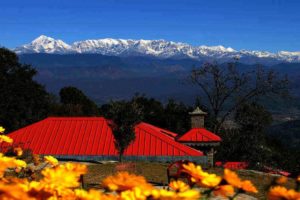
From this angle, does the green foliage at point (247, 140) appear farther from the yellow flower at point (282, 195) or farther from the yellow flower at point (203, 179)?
the yellow flower at point (282, 195)

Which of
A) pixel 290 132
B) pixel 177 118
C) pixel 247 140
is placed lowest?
pixel 290 132

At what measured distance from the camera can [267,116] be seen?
1879 inches

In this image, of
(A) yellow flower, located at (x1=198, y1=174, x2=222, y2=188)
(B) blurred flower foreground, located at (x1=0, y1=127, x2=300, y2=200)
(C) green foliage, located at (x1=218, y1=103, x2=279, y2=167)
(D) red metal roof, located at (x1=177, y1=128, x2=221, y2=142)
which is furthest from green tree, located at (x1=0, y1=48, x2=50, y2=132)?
(A) yellow flower, located at (x1=198, y1=174, x2=222, y2=188)

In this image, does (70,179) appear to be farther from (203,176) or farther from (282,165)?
(282,165)

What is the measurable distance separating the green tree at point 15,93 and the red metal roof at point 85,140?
16479 millimetres

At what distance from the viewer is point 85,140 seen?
31.7m

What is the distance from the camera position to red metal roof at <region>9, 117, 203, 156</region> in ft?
99.8

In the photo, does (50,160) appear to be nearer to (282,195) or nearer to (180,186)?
(180,186)

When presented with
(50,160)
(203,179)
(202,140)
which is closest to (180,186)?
(203,179)

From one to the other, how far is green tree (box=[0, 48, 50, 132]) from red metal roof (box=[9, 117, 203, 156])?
16.5 metres

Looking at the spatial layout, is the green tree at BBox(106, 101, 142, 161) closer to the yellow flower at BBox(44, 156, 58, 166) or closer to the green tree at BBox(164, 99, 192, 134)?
the yellow flower at BBox(44, 156, 58, 166)

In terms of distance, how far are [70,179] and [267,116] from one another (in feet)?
153

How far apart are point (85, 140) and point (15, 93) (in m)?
21.1

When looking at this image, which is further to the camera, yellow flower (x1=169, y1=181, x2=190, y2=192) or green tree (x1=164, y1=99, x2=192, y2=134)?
green tree (x1=164, y1=99, x2=192, y2=134)
